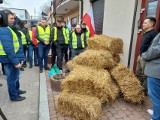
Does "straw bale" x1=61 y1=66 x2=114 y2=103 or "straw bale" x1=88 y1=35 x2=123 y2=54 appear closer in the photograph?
"straw bale" x1=61 y1=66 x2=114 y2=103

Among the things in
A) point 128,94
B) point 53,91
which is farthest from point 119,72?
point 53,91

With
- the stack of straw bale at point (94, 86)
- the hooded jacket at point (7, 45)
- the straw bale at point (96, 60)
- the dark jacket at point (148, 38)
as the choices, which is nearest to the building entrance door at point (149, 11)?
the dark jacket at point (148, 38)

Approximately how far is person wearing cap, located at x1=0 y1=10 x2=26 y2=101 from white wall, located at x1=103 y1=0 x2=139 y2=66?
2931 mm

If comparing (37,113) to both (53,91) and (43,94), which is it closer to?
(43,94)

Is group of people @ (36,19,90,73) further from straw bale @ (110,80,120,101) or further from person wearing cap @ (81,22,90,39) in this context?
straw bale @ (110,80,120,101)

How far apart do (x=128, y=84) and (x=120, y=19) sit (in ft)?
7.93

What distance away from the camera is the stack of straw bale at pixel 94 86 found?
3.09 meters

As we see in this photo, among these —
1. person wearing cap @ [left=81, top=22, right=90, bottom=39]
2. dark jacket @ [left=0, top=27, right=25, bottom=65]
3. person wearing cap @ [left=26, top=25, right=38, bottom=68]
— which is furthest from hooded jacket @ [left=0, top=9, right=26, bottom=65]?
person wearing cap @ [left=26, top=25, right=38, bottom=68]

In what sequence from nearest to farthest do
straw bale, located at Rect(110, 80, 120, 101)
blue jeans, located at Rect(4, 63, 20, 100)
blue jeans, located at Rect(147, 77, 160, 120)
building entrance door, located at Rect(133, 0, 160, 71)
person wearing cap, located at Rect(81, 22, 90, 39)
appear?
1. blue jeans, located at Rect(147, 77, 160, 120)
2. blue jeans, located at Rect(4, 63, 20, 100)
3. straw bale, located at Rect(110, 80, 120, 101)
4. building entrance door, located at Rect(133, 0, 160, 71)
5. person wearing cap, located at Rect(81, 22, 90, 39)

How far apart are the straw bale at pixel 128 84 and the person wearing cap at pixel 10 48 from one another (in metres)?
2.10

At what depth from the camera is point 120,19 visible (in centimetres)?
539

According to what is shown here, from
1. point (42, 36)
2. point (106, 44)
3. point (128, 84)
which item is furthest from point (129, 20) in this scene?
point (42, 36)

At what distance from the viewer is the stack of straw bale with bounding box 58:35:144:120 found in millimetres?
3090

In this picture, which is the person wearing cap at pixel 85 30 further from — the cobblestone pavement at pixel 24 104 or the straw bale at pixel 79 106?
the straw bale at pixel 79 106
